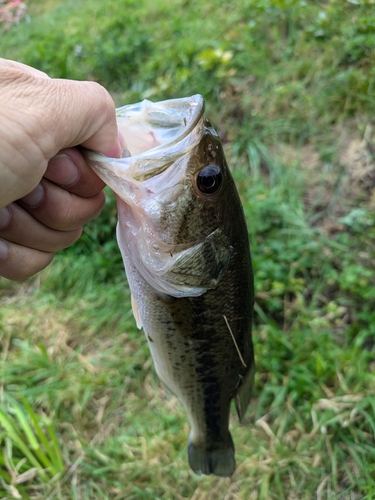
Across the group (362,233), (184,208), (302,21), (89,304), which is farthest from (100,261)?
(302,21)

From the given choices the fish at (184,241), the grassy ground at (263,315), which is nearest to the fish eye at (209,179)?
the fish at (184,241)

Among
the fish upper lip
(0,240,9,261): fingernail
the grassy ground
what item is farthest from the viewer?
the grassy ground

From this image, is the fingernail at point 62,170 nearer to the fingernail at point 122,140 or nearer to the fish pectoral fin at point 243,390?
the fingernail at point 122,140

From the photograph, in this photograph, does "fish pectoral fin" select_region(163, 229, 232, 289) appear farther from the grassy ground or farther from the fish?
the grassy ground

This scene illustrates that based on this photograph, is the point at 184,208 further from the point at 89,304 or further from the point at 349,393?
the point at 89,304

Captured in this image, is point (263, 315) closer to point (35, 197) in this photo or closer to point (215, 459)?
point (215, 459)

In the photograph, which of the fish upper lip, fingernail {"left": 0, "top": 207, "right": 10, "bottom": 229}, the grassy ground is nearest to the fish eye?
the fish upper lip

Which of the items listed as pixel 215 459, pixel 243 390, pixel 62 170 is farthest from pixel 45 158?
pixel 215 459

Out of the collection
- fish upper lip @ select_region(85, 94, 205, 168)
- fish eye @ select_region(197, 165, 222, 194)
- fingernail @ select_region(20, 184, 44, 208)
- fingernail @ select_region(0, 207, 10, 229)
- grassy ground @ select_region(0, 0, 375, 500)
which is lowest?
grassy ground @ select_region(0, 0, 375, 500)
